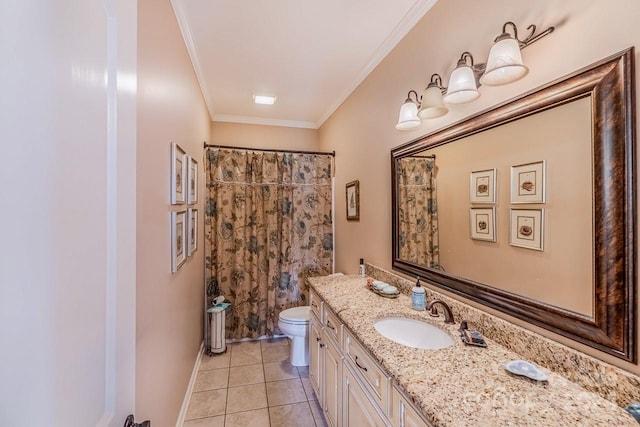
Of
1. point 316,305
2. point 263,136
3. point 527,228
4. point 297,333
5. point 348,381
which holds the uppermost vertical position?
point 263,136

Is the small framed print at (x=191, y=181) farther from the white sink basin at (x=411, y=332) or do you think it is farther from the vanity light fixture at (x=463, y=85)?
the vanity light fixture at (x=463, y=85)

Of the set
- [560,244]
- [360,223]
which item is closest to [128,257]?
[560,244]

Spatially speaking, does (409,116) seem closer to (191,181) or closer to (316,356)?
(191,181)

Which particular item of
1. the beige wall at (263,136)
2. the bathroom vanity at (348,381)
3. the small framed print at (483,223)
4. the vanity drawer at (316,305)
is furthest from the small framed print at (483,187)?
the beige wall at (263,136)

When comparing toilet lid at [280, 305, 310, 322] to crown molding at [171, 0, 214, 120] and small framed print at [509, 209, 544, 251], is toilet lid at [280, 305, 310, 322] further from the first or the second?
crown molding at [171, 0, 214, 120]

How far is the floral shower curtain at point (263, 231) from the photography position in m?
3.07

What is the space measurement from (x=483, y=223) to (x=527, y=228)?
0.73ft

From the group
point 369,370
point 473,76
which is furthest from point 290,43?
point 369,370

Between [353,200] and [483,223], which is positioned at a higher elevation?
[353,200]

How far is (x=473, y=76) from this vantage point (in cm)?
127

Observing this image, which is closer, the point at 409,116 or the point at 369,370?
the point at 369,370

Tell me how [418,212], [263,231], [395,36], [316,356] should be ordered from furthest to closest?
[263,231], [316,356], [395,36], [418,212]

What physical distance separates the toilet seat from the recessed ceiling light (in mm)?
2120

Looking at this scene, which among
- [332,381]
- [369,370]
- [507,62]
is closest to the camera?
[507,62]
